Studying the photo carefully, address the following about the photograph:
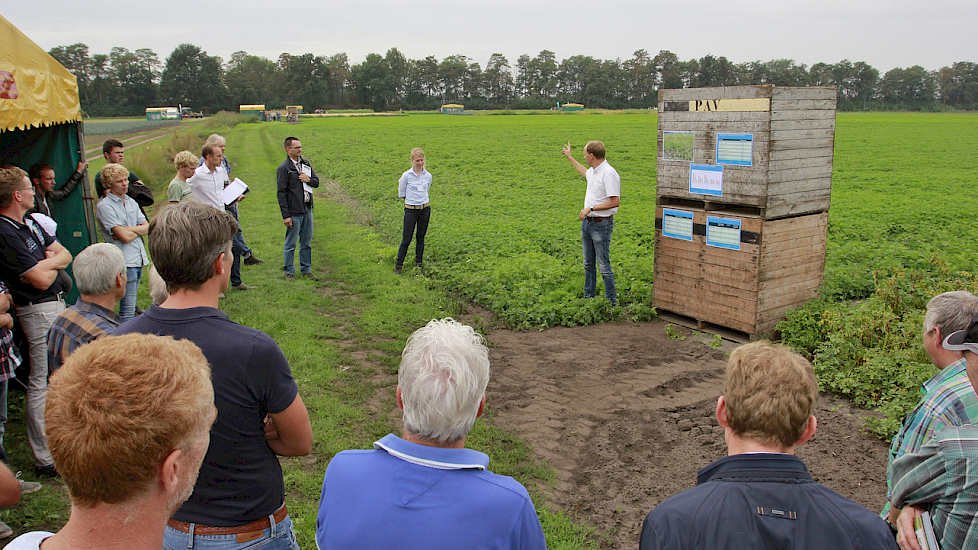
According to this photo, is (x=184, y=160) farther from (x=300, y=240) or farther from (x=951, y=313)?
(x=951, y=313)

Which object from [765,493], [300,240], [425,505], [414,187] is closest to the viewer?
[425,505]

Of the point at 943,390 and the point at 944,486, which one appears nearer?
the point at 944,486

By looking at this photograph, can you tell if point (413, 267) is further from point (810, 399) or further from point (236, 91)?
point (236, 91)

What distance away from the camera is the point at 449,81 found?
15725 centimetres

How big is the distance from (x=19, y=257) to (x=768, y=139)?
7.33 metres

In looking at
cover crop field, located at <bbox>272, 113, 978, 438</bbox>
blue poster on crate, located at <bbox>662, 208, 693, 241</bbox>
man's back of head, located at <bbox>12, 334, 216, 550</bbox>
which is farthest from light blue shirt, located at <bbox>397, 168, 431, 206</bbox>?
man's back of head, located at <bbox>12, 334, 216, 550</bbox>

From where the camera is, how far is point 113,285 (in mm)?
3818

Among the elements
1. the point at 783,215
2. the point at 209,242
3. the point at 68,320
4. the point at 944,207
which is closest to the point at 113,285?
the point at 68,320

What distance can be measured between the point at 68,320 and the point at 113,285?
12.1 inches

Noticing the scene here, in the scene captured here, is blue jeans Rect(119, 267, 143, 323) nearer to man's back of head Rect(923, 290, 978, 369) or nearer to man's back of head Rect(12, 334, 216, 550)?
man's back of head Rect(12, 334, 216, 550)

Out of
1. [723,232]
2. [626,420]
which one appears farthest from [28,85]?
[723,232]

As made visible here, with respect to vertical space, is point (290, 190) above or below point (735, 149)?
below

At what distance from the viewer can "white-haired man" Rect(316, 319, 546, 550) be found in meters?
1.86

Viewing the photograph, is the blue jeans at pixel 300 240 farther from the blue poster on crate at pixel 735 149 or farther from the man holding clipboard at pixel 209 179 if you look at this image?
the blue poster on crate at pixel 735 149
